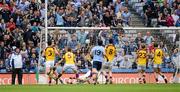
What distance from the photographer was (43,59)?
90.7 feet

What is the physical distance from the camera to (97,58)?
1049 inches

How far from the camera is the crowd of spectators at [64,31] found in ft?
90.3

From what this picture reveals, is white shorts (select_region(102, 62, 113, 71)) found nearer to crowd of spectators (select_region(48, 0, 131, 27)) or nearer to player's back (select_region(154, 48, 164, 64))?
player's back (select_region(154, 48, 164, 64))

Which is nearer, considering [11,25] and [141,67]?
[141,67]

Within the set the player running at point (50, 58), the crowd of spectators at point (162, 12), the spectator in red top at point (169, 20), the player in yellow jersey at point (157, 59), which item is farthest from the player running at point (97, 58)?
the spectator in red top at point (169, 20)

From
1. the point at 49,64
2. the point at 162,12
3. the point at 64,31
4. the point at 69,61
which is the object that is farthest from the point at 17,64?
the point at 162,12

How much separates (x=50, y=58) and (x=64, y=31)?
58.4 inches

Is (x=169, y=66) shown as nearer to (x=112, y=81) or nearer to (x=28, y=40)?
(x=112, y=81)

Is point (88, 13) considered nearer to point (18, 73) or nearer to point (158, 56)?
point (158, 56)

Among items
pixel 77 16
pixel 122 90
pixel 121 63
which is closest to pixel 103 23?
pixel 77 16

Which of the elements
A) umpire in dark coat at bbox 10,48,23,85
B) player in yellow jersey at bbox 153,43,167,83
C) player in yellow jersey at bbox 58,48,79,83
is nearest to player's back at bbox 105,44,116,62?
player in yellow jersey at bbox 58,48,79,83

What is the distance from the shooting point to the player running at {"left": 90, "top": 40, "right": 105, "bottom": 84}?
2666 centimetres

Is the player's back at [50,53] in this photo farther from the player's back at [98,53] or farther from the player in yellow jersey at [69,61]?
the player's back at [98,53]

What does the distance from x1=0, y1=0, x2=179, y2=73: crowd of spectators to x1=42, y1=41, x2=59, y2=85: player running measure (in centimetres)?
44
